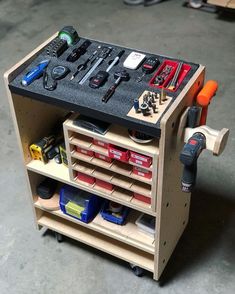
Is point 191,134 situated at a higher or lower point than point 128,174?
higher

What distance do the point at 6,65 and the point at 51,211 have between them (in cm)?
151

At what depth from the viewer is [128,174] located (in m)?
1.44

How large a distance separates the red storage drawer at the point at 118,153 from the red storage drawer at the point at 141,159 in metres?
0.02

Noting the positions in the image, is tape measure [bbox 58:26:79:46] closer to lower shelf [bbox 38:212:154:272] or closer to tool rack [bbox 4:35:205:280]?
tool rack [bbox 4:35:205:280]

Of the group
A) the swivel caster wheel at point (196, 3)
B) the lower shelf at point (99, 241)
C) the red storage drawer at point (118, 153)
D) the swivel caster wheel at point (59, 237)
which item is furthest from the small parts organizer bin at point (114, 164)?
the swivel caster wheel at point (196, 3)

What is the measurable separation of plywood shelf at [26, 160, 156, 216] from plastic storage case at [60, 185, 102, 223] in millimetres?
101

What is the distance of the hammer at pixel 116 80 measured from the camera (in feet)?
4.53

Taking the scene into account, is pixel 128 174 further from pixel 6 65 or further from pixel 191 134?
pixel 6 65

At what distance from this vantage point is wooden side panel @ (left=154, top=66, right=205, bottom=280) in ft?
4.27

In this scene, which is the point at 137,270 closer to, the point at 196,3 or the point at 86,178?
the point at 86,178

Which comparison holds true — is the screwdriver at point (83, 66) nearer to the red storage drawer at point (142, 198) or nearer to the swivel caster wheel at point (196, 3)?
the red storage drawer at point (142, 198)

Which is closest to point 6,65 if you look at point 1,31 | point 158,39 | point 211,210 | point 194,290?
point 1,31

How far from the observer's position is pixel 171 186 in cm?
150

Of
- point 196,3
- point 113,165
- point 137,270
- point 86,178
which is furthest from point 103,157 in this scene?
point 196,3
